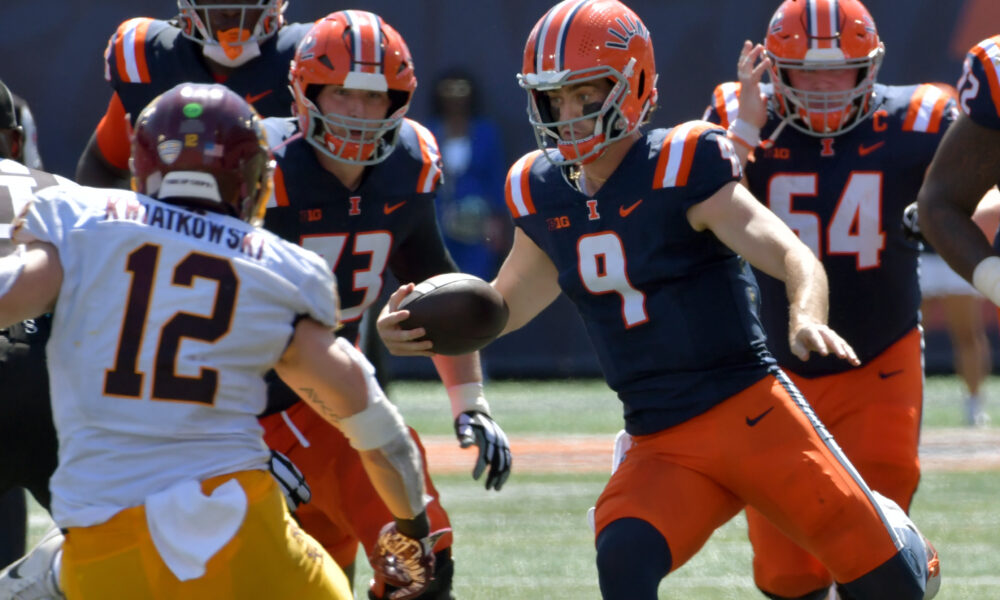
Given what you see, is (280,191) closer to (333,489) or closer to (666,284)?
(333,489)

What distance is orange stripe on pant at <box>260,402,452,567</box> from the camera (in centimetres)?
367

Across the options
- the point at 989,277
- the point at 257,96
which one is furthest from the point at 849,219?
the point at 257,96

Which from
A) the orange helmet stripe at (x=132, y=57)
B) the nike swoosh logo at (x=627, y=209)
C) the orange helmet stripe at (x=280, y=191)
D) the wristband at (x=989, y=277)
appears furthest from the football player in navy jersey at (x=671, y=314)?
the orange helmet stripe at (x=132, y=57)

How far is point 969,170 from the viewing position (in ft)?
11.4

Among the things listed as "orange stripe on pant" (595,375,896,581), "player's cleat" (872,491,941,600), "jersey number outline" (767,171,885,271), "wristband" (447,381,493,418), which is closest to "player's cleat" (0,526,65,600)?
"orange stripe on pant" (595,375,896,581)

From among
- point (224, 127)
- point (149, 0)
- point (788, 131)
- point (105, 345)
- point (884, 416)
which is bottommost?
point (149, 0)

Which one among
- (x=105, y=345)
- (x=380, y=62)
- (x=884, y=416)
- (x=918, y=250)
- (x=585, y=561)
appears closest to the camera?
(x=105, y=345)

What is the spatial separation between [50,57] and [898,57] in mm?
5607

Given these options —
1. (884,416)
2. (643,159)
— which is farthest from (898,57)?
(643,159)

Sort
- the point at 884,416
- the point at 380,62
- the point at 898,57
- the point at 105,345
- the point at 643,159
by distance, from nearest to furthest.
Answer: the point at 105,345
the point at 643,159
the point at 380,62
the point at 884,416
the point at 898,57

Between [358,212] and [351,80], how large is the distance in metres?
0.34

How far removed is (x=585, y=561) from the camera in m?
5.37

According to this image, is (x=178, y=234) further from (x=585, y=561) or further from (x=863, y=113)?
(x=585, y=561)

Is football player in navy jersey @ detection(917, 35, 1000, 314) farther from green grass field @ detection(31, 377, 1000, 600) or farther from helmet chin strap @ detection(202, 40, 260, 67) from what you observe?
helmet chin strap @ detection(202, 40, 260, 67)
